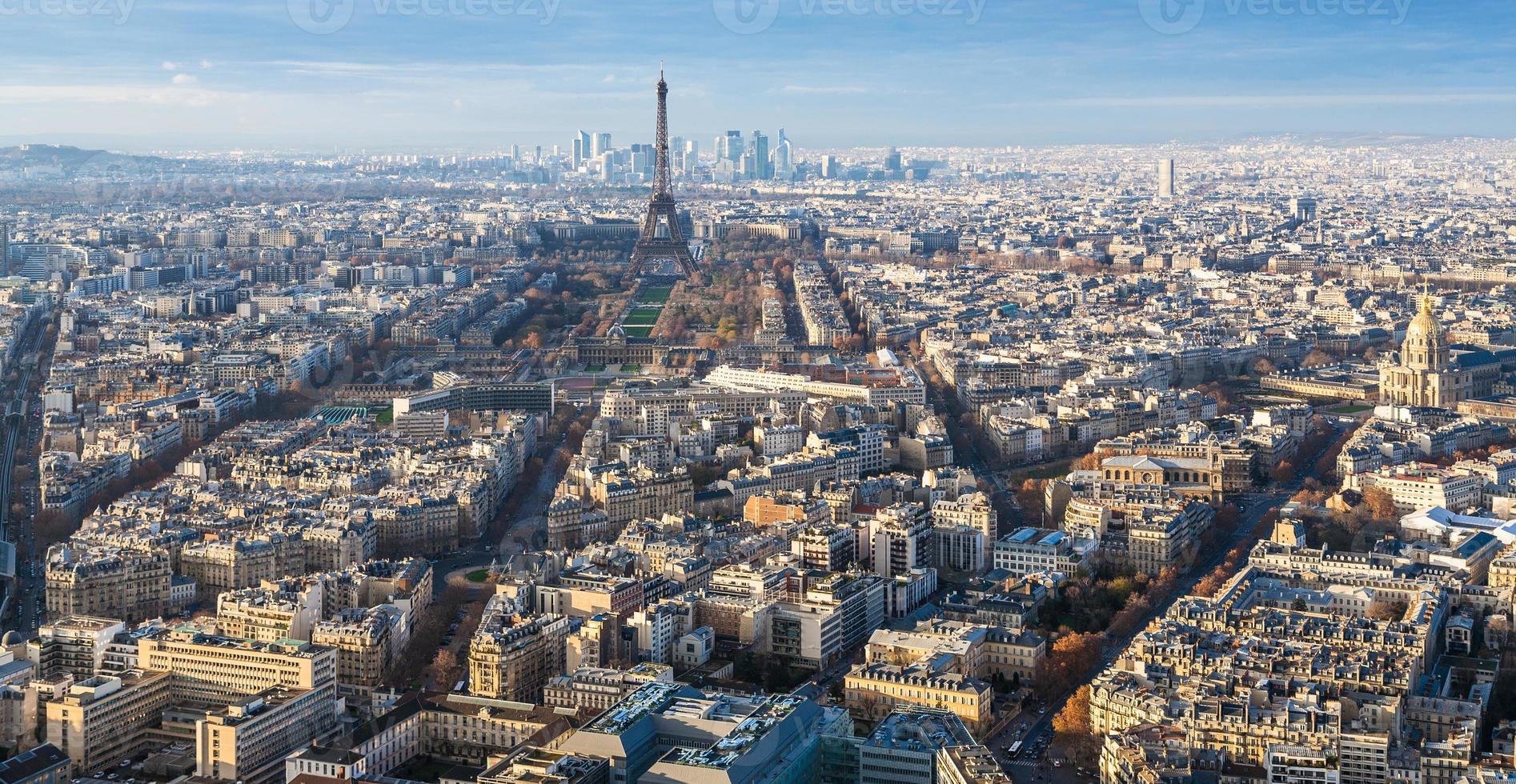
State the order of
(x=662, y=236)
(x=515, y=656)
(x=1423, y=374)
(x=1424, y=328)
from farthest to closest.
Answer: (x=662, y=236) → (x=1424, y=328) → (x=1423, y=374) → (x=515, y=656)

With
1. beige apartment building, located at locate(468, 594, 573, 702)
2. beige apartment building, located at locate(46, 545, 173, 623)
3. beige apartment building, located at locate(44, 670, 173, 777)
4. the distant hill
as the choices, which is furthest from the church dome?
the distant hill

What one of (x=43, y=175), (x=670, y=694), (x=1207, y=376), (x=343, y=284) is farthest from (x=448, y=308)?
(x=43, y=175)

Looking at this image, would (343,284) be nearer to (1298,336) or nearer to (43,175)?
(1298,336)

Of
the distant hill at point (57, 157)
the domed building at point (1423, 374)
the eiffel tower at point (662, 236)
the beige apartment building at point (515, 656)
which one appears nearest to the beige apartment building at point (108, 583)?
the beige apartment building at point (515, 656)

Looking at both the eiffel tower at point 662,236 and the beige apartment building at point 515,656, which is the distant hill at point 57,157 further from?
the beige apartment building at point 515,656

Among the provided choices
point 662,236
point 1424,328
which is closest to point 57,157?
point 662,236

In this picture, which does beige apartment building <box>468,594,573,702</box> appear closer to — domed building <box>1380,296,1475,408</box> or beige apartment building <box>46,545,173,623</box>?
beige apartment building <box>46,545,173,623</box>

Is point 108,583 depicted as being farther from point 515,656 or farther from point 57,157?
point 57,157
